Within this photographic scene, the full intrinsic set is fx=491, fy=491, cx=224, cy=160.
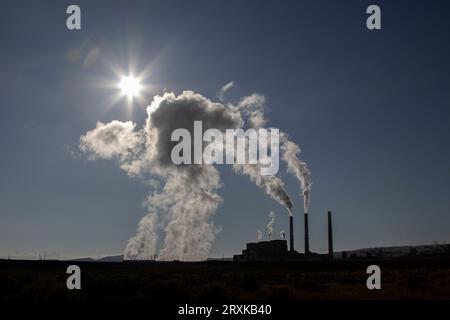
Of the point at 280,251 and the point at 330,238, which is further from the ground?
the point at 330,238

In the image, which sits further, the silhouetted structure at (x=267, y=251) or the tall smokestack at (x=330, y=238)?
the silhouetted structure at (x=267, y=251)

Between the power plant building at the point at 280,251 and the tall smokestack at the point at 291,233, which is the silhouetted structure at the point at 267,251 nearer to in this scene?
the power plant building at the point at 280,251

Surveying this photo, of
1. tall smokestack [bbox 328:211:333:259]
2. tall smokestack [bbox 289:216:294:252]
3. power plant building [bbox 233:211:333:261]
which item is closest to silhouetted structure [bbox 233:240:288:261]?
power plant building [bbox 233:211:333:261]

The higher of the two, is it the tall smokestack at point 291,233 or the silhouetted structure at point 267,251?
the tall smokestack at point 291,233

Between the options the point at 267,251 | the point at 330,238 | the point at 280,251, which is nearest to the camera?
the point at 330,238

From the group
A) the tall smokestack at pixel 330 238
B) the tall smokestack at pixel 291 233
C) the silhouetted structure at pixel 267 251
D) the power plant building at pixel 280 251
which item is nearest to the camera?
the tall smokestack at pixel 330 238

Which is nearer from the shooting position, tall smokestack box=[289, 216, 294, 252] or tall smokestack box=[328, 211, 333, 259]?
tall smokestack box=[328, 211, 333, 259]

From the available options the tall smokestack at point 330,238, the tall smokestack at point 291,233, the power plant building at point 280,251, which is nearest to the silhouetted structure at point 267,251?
the power plant building at point 280,251

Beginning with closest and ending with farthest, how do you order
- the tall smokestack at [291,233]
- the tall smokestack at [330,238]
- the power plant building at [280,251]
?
the tall smokestack at [330,238] < the power plant building at [280,251] < the tall smokestack at [291,233]

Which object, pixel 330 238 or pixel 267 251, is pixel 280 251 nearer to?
pixel 267 251

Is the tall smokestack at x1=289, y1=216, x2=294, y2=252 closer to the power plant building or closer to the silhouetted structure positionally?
the power plant building

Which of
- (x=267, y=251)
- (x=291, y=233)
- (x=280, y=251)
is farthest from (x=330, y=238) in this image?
(x=267, y=251)
